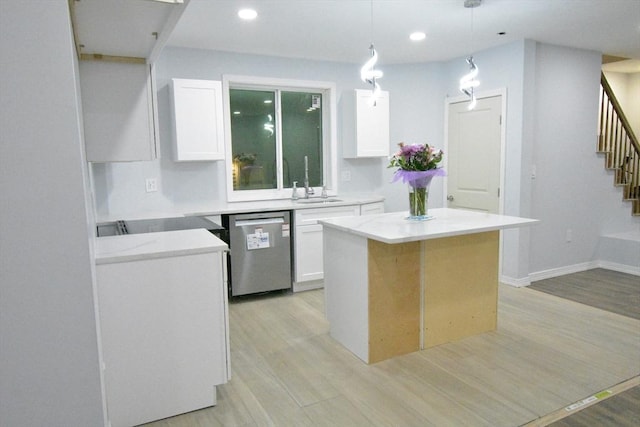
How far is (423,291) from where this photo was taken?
10.0 feet

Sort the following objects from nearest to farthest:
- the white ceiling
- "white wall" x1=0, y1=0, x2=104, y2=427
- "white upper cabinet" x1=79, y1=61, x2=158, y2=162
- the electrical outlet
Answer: "white wall" x1=0, y1=0, x2=104, y2=427, "white upper cabinet" x1=79, y1=61, x2=158, y2=162, the white ceiling, the electrical outlet

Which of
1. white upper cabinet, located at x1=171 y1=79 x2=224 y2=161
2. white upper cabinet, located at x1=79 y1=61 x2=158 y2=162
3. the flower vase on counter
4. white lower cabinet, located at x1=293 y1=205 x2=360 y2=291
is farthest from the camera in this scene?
white lower cabinet, located at x1=293 y1=205 x2=360 y2=291

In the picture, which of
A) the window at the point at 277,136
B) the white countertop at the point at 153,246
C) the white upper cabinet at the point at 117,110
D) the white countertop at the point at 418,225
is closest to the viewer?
the white countertop at the point at 153,246

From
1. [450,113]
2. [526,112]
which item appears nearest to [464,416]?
[526,112]

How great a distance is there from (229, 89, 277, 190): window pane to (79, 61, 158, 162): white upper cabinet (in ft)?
Answer: 6.75

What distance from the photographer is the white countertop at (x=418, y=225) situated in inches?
103

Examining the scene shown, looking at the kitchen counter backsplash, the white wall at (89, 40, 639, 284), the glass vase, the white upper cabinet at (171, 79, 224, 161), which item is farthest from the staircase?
the white upper cabinet at (171, 79, 224, 161)

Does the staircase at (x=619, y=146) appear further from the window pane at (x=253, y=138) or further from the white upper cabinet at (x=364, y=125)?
the window pane at (x=253, y=138)

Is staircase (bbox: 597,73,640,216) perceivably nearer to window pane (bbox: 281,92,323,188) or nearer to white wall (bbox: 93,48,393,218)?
window pane (bbox: 281,92,323,188)

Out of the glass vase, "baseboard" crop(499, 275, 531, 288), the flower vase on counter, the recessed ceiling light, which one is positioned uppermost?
the recessed ceiling light

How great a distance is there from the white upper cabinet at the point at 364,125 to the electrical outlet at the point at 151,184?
2.16 meters

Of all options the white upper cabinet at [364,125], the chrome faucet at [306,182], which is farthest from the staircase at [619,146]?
the chrome faucet at [306,182]

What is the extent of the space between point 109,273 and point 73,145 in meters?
0.79

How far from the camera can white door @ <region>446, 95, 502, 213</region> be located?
479 cm
